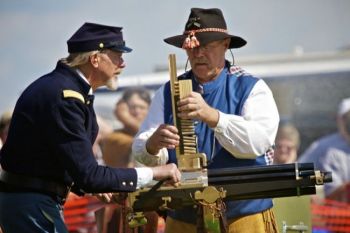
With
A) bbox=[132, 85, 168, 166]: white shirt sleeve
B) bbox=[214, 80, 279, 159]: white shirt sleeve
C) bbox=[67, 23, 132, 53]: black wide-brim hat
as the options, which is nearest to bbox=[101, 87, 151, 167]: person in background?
bbox=[132, 85, 168, 166]: white shirt sleeve

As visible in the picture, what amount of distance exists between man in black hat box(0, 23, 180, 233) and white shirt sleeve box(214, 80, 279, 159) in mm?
480

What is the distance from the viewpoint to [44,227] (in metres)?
5.46

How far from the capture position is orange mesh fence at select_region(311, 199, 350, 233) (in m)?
11.7

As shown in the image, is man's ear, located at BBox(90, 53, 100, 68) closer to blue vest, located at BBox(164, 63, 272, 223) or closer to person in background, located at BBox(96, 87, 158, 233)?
blue vest, located at BBox(164, 63, 272, 223)

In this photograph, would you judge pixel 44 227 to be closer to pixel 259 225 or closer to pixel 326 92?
pixel 259 225

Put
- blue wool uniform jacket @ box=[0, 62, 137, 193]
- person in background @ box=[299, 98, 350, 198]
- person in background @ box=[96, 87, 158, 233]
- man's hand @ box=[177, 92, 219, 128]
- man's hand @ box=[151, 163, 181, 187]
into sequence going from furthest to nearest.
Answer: person in background @ box=[299, 98, 350, 198]
person in background @ box=[96, 87, 158, 233]
man's hand @ box=[177, 92, 219, 128]
man's hand @ box=[151, 163, 181, 187]
blue wool uniform jacket @ box=[0, 62, 137, 193]

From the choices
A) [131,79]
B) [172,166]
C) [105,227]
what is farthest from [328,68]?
[172,166]

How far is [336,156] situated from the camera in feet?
39.5

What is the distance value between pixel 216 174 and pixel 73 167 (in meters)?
0.70

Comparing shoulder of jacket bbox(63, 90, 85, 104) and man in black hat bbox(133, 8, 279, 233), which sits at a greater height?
shoulder of jacket bbox(63, 90, 85, 104)

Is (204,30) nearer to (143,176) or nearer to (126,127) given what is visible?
(143,176)

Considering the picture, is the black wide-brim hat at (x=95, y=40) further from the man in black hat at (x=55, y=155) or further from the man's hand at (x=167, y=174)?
the man's hand at (x=167, y=174)

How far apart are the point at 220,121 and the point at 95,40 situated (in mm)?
725

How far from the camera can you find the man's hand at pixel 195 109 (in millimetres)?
5770
